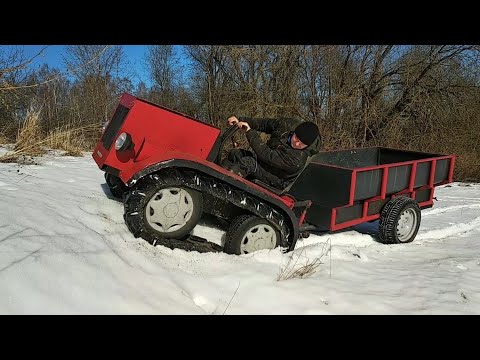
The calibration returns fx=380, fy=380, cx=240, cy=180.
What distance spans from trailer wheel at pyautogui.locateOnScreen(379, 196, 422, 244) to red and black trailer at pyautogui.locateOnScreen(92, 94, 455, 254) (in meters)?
0.32

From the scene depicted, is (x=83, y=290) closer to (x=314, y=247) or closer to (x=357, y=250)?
(x=314, y=247)

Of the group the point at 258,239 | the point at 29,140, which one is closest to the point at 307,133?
the point at 258,239

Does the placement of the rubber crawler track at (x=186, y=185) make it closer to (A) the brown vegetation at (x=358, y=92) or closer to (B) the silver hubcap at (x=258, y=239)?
(B) the silver hubcap at (x=258, y=239)

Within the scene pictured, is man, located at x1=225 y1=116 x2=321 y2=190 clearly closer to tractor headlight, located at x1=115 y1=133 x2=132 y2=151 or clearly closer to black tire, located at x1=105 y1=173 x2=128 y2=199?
tractor headlight, located at x1=115 y1=133 x2=132 y2=151

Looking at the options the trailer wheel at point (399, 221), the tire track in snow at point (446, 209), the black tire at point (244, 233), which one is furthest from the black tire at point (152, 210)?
the tire track in snow at point (446, 209)

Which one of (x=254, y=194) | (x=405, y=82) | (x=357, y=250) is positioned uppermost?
(x=405, y=82)

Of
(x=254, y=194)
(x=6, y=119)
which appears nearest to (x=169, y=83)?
(x=6, y=119)

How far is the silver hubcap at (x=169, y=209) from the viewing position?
3166 millimetres

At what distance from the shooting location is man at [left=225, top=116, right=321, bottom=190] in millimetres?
3816

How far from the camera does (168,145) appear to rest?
11.3ft

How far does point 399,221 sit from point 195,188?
9.78 ft

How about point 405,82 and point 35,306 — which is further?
point 405,82

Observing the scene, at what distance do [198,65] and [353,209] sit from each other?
12970mm

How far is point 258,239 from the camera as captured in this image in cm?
358
